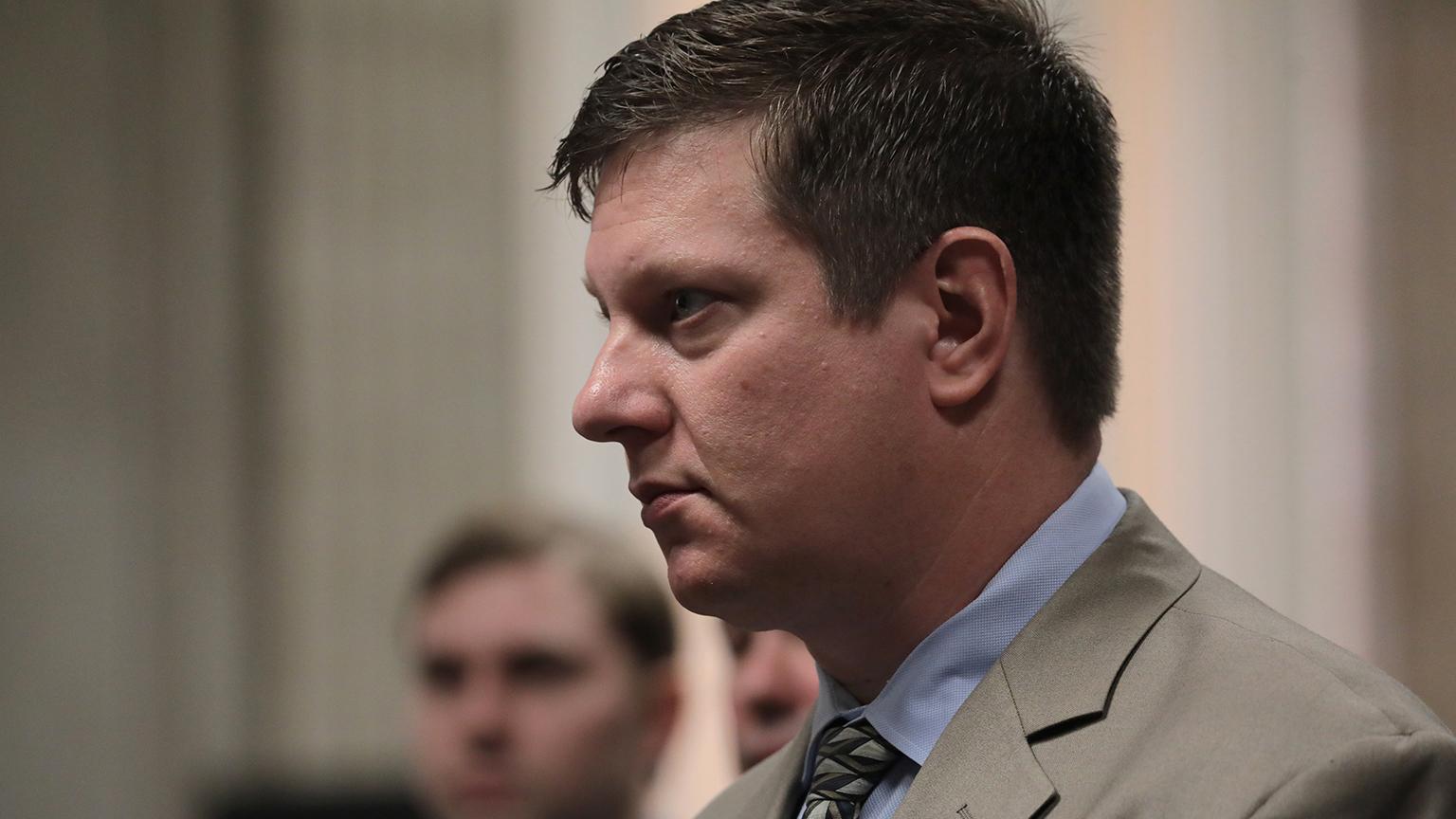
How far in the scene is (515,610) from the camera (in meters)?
3.73

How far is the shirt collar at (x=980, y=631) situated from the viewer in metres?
1.87

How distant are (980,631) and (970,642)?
2 cm

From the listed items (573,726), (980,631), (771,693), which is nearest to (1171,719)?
(980,631)

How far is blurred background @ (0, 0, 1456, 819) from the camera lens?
582 centimetres

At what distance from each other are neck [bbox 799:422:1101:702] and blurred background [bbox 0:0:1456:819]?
3714 mm

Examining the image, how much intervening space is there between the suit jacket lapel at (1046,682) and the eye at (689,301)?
52 centimetres

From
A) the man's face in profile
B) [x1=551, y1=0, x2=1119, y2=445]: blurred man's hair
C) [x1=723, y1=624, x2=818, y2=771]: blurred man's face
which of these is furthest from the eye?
[x1=723, y1=624, x2=818, y2=771]: blurred man's face

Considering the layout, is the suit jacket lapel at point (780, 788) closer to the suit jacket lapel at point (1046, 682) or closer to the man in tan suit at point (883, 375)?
the man in tan suit at point (883, 375)

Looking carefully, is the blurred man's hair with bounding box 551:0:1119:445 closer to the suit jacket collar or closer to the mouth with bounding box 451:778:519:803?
the suit jacket collar

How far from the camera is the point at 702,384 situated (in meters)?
1.87

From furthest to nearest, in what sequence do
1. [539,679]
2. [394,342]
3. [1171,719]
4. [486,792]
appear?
[394,342], [539,679], [486,792], [1171,719]

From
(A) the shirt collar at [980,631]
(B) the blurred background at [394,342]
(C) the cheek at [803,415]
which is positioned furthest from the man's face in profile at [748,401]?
(B) the blurred background at [394,342]

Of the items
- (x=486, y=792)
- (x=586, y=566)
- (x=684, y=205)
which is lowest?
(x=486, y=792)

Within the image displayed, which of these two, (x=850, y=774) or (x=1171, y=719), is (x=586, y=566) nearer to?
(x=850, y=774)
